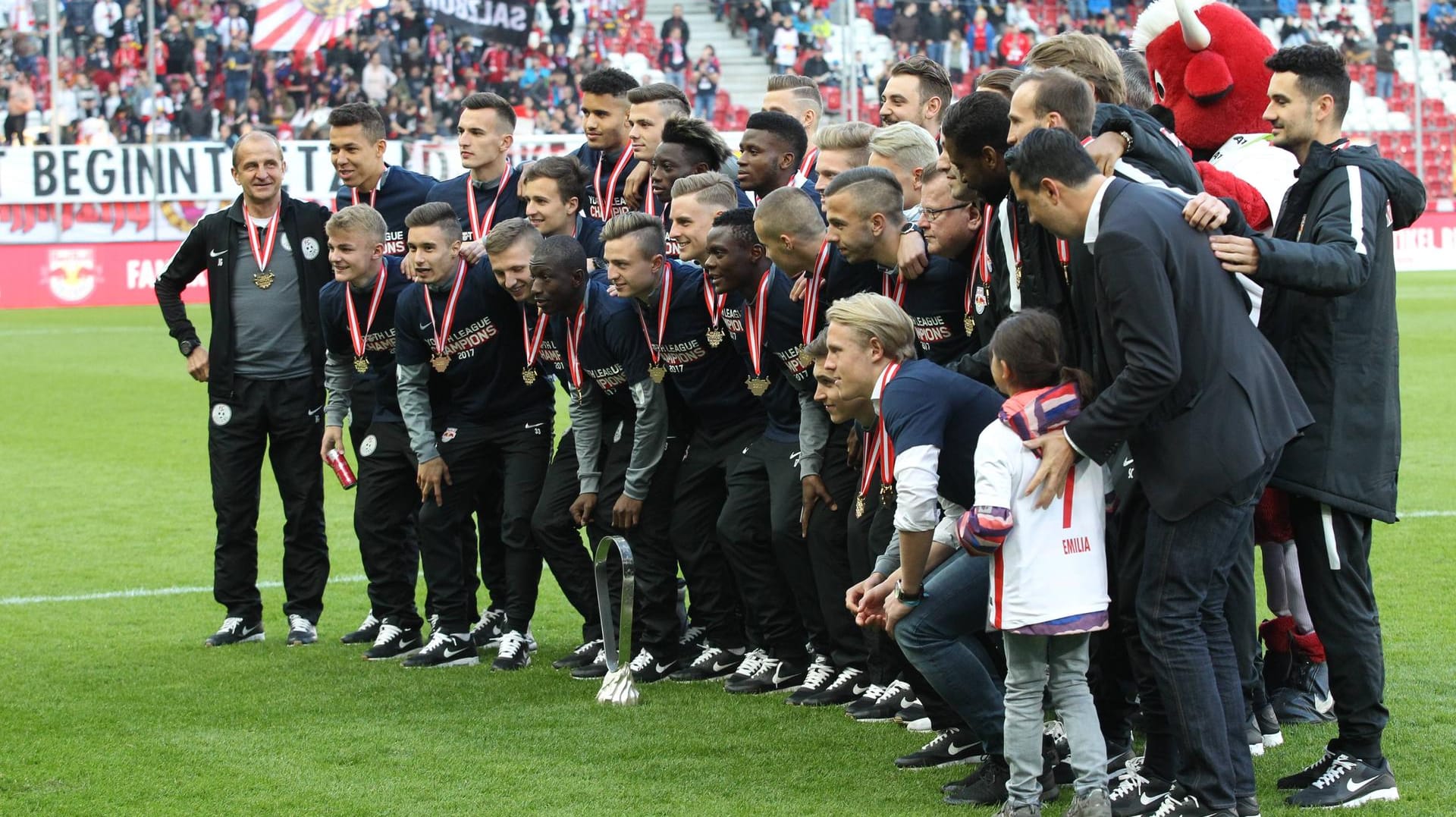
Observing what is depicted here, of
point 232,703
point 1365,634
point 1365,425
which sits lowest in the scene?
point 232,703

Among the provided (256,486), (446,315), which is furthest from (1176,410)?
(256,486)

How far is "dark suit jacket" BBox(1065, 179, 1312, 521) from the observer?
4219mm

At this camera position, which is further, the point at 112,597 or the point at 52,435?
the point at 52,435

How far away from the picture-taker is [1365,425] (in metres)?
4.77

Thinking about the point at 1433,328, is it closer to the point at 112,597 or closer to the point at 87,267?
the point at 112,597

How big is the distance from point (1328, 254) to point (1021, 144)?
883 mm

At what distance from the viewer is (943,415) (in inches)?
192

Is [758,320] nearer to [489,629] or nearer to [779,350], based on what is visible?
[779,350]

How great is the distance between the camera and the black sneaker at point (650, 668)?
686 centimetres

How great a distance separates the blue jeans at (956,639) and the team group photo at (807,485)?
0.01m

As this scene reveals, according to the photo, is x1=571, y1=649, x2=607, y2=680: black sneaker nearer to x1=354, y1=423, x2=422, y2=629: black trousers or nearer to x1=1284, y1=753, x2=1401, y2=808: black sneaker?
x1=354, y1=423, x2=422, y2=629: black trousers

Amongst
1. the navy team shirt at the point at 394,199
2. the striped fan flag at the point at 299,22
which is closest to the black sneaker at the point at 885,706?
the navy team shirt at the point at 394,199

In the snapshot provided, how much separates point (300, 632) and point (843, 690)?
2787 millimetres

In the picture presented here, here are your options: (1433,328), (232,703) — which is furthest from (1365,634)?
(1433,328)
